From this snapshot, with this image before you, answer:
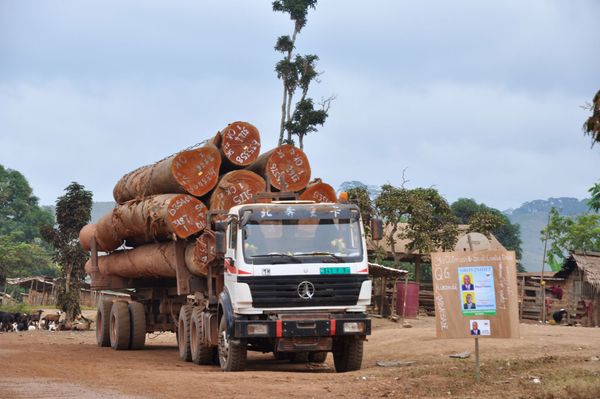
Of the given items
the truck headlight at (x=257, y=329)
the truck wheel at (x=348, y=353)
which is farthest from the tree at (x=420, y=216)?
the truck headlight at (x=257, y=329)

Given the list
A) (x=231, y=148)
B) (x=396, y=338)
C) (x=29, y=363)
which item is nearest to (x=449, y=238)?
(x=396, y=338)

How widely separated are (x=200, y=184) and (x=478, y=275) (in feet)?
23.8

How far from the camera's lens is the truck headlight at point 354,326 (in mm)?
16406

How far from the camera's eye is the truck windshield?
16.2 metres

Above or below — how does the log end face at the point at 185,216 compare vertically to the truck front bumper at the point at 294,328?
above

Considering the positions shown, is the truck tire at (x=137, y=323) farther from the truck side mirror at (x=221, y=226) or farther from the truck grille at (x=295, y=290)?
the truck grille at (x=295, y=290)

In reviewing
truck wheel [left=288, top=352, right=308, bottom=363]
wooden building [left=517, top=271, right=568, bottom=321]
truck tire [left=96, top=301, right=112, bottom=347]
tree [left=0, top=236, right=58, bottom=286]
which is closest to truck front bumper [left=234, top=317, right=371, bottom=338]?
truck wheel [left=288, top=352, right=308, bottom=363]

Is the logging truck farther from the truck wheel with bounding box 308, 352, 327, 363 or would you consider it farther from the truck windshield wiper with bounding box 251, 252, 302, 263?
the truck wheel with bounding box 308, 352, 327, 363

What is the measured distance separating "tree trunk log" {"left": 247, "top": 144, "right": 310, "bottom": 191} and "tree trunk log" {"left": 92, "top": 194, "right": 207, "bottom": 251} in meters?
1.57

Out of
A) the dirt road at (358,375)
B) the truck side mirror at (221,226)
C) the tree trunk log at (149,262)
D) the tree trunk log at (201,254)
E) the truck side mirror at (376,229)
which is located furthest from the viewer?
the tree trunk log at (149,262)

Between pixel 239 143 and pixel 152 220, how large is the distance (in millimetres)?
2655

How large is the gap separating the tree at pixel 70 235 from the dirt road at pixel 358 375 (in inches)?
723

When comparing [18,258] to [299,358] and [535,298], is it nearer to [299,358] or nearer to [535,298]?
[535,298]

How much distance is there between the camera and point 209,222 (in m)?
19.2
